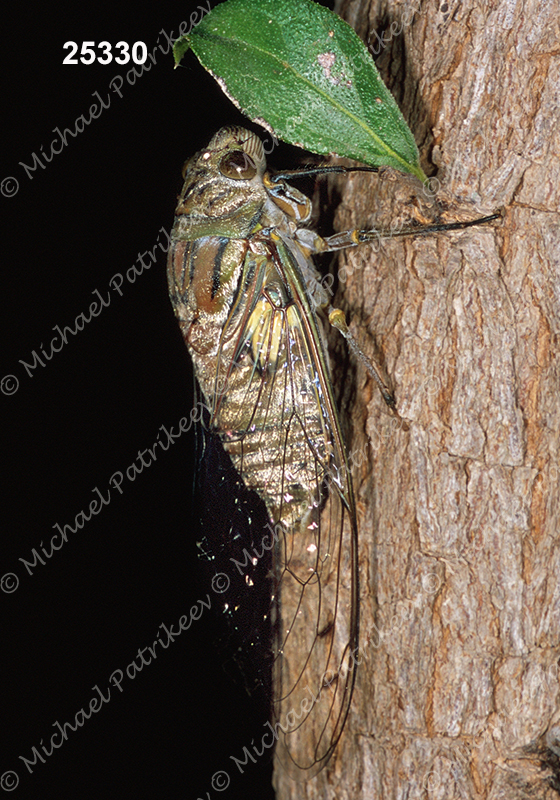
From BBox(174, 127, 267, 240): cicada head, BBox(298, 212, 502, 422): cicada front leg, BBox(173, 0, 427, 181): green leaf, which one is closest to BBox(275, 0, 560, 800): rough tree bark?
BBox(298, 212, 502, 422): cicada front leg

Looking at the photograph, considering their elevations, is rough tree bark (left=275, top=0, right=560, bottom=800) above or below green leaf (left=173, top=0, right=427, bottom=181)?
below

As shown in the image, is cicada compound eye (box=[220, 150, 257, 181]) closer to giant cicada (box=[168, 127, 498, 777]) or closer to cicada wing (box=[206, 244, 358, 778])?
giant cicada (box=[168, 127, 498, 777])

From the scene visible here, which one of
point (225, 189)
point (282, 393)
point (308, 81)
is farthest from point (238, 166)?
point (282, 393)

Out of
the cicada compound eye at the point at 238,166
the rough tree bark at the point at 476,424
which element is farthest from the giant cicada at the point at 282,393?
the rough tree bark at the point at 476,424

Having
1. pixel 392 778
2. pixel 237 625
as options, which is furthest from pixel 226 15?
pixel 392 778

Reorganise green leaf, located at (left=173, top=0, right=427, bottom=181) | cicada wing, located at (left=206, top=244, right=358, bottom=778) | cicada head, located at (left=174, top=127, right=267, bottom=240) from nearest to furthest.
Answer: green leaf, located at (left=173, top=0, right=427, bottom=181) < cicada wing, located at (left=206, top=244, right=358, bottom=778) < cicada head, located at (left=174, top=127, right=267, bottom=240)

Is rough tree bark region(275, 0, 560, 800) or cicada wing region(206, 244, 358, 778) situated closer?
rough tree bark region(275, 0, 560, 800)

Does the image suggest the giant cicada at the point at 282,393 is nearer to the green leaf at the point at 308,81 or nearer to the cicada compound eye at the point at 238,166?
the cicada compound eye at the point at 238,166

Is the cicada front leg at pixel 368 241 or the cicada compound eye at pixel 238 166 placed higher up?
the cicada compound eye at pixel 238 166
